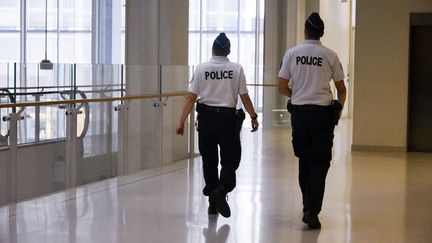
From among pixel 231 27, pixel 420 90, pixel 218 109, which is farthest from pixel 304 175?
pixel 231 27

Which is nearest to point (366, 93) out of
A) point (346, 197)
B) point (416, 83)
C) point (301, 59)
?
point (416, 83)

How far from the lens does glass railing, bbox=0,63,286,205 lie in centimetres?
974

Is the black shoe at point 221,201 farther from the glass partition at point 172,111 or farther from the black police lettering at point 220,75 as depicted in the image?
the glass partition at point 172,111

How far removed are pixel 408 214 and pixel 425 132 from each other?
19.0 feet

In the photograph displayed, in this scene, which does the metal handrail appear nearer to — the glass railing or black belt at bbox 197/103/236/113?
the glass railing

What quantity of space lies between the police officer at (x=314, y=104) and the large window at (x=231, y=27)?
45.3 ft

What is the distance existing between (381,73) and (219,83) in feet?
21.2

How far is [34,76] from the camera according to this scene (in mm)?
10961

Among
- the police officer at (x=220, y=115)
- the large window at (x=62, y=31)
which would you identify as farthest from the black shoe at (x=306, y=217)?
the large window at (x=62, y=31)

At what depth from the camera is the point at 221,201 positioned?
280 inches

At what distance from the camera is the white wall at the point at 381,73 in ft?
42.9

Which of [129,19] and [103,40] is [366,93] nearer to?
[129,19]

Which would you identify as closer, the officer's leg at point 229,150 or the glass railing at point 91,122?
the officer's leg at point 229,150

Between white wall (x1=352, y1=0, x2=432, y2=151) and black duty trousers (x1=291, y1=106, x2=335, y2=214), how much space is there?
648 cm
